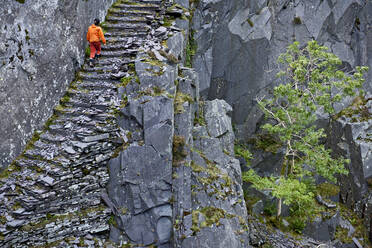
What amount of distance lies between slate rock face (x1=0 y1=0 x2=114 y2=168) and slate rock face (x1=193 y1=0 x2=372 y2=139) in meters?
11.0

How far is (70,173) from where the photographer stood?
32.6ft

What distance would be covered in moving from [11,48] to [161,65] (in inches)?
216

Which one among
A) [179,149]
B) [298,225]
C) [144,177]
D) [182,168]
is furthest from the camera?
[298,225]

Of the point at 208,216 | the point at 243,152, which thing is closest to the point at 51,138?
the point at 208,216

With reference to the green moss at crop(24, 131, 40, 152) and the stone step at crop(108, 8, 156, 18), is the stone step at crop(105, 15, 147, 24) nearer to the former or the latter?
the stone step at crop(108, 8, 156, 18)

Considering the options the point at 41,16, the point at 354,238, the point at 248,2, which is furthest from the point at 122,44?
the point at 354,238

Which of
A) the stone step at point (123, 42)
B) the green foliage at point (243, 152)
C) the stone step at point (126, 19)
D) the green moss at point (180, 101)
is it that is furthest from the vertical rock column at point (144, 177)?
the green foliage at point (243, 152)

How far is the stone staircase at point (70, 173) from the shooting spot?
9.11 meters

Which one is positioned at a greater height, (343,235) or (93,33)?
(93,33)

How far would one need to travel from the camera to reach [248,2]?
21828mm

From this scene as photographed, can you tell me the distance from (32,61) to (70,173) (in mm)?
4282

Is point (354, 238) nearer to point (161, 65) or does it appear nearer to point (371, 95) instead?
point (371, 95)

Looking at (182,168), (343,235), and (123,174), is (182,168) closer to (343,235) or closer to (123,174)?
(123,174)

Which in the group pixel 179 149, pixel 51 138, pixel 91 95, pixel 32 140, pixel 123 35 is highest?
pixel 123 35
